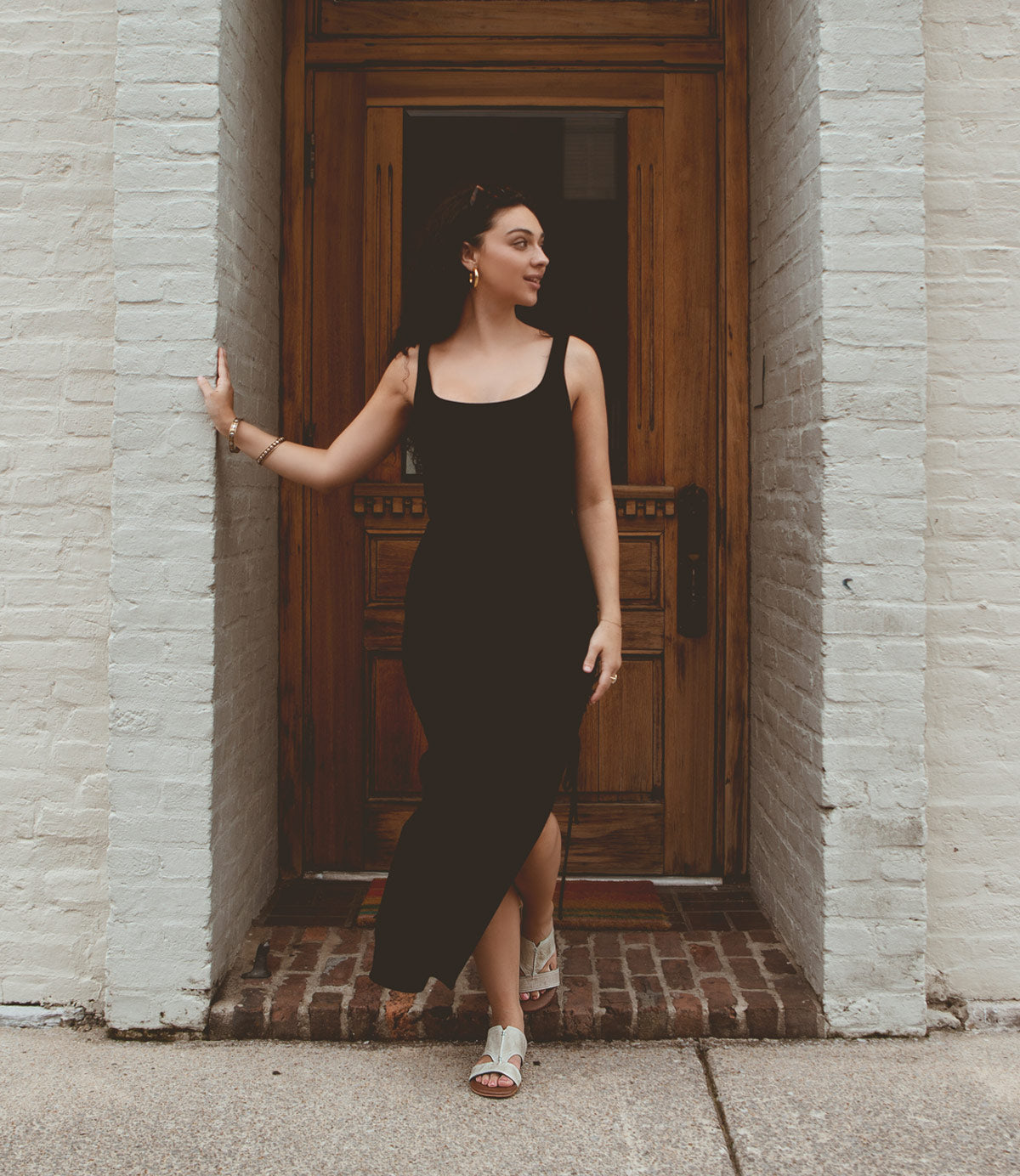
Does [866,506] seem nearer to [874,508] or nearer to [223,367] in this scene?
[874,508]

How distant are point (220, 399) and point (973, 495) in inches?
76.9

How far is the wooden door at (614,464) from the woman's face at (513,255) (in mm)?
1022

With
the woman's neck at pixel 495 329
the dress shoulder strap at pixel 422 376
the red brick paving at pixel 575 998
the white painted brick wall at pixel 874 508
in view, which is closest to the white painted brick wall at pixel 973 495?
the white painted brick wall at pixel 874 508

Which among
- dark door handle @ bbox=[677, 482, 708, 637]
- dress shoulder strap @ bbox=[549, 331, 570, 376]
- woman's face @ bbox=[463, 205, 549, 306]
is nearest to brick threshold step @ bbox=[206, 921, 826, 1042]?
dark door handle @ bbox=[677, 482, 708, 637]

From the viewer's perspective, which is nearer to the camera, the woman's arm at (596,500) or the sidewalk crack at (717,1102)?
the sidewalk crack at (717,1102)

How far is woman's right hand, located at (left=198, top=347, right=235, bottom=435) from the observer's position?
2.54 meters

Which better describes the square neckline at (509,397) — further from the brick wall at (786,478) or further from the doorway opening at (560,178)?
the doorway opening at (560,178)

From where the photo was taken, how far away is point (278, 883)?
339 cm

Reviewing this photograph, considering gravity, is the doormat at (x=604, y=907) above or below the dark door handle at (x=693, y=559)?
below

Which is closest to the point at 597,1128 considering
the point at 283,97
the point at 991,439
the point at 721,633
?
the point at 721,633

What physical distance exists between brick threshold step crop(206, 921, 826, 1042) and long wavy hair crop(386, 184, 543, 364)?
5.36 feet

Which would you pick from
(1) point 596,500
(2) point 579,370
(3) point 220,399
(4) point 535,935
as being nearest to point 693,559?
(1) point 596,500

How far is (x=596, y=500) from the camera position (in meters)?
2.49

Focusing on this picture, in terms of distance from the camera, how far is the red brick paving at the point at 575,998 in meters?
2.61
